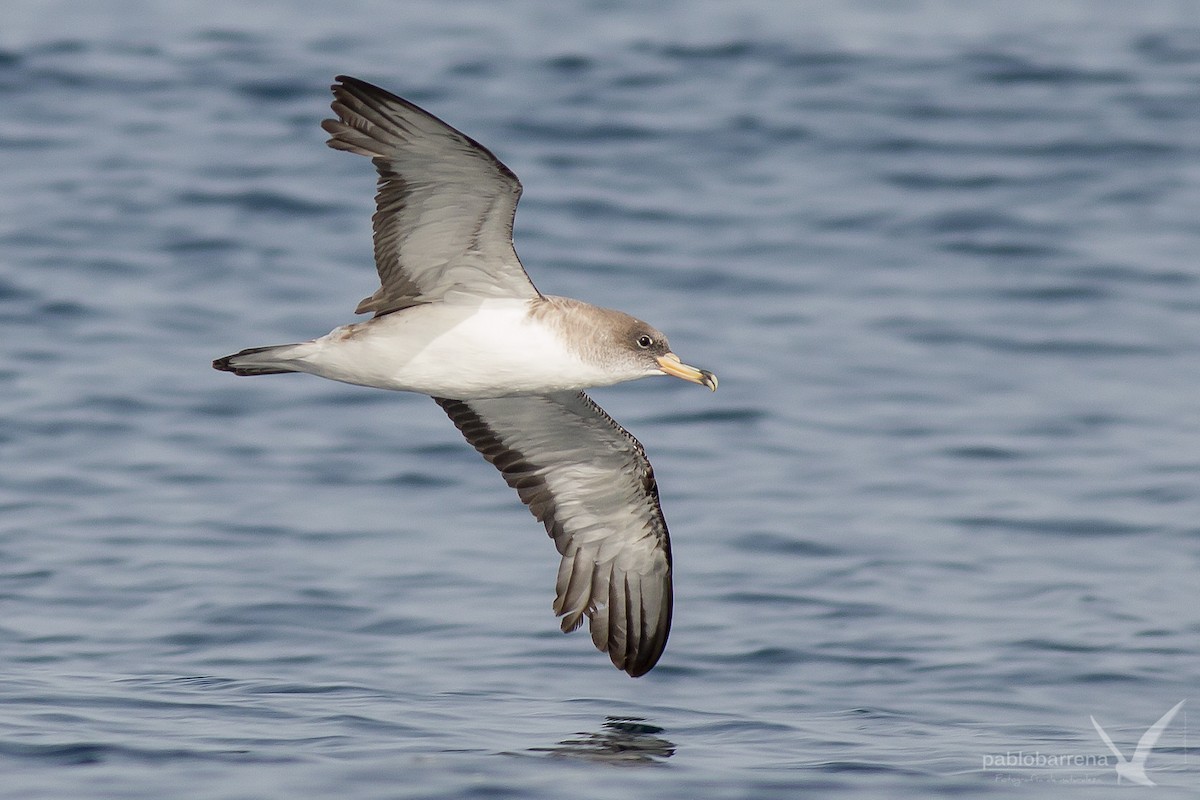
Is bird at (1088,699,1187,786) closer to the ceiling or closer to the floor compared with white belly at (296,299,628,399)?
closer to the floor

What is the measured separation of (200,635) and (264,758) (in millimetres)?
1970

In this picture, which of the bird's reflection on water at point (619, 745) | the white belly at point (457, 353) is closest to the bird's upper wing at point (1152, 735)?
the bird's reflection on water at point (619, 745)

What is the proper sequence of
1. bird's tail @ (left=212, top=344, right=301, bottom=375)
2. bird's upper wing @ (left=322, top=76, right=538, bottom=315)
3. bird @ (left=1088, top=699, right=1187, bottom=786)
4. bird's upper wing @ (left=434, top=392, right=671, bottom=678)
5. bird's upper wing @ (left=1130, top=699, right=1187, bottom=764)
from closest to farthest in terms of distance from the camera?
bird's upper wing @ (left=322, top=76, right=538, bottom=315) → bird's tail @ (left=212, top=344, right=301, bottom=375) → bird @ (left=1088, top=699, right=1187, bottom=786) → bird's upper wing @ (left=1130, top=699, right=1187, bottom=764) → bird's upper wing @ (left=434, top=392, right=671, bottom=678)

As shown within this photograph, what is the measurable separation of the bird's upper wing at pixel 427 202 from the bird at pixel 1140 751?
3.75m

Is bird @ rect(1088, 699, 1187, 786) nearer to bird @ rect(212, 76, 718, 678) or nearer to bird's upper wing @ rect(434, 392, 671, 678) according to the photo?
bird's upper wing @ rect(434, 392, 671, 678)

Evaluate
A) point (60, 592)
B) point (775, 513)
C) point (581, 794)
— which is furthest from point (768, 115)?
point (581, 794)

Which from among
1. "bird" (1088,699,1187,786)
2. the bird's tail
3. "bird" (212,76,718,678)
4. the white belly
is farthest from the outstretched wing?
the bird's tail

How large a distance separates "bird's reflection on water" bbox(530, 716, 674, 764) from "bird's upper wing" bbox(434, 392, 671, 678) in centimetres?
62

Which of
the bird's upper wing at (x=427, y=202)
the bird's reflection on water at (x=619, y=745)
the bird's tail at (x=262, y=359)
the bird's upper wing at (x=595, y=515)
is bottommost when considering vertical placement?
the bird's reflection on water at (x=619, y=745)

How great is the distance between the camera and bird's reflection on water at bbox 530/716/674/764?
8.80 metres

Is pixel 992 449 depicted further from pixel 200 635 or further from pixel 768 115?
pixel 768 115

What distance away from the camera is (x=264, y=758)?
28.2ft

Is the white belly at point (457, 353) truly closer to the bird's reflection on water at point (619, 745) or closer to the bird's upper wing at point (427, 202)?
the bird's upper wing at point (427, 202)

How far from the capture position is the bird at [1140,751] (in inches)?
346
